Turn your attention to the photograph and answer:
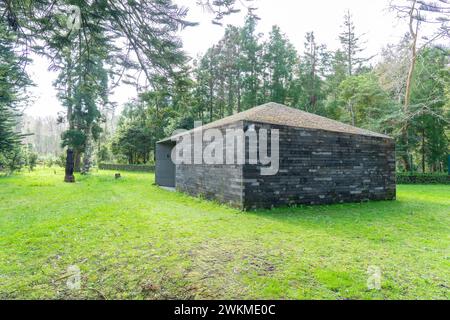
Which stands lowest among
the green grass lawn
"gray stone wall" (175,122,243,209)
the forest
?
the green grass lawn

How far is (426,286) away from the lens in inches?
116

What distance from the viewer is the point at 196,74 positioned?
12.2 ft

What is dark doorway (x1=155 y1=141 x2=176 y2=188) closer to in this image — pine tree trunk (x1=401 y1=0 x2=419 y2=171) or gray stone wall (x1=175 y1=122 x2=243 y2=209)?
gray stone wall (x1=175 y1=122 x2=243 y2=209)

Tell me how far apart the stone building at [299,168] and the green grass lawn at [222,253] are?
92 centimetres

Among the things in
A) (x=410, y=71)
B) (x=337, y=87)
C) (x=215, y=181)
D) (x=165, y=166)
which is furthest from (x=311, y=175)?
(x=337, y=87)

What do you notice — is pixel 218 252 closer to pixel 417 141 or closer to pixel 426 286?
pixel 426 286

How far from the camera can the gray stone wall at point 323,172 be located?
773cm

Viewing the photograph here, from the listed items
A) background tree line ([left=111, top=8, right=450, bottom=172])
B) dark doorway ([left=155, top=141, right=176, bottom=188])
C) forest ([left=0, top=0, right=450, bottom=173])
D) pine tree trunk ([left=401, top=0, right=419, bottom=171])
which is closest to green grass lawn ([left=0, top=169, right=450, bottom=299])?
forest ([left=0, top=0, right=450, bottom=173])

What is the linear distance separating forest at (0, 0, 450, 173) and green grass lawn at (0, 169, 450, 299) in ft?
6.23

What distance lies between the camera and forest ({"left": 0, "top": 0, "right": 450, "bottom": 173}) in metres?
3.16

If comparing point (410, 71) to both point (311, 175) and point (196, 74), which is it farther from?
point (196, 74)

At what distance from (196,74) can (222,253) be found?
2630 mm

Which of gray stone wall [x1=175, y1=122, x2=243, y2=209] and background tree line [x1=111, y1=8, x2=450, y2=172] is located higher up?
background tree line [x1=111, y1=8, x2=450, y2=172]

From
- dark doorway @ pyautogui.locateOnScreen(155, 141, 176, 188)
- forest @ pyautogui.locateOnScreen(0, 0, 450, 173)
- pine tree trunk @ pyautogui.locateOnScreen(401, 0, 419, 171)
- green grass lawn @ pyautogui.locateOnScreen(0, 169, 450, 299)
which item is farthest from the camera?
pine tree trunk @ pyautogui.locateOnScreen(401, 0, 419, 171)
